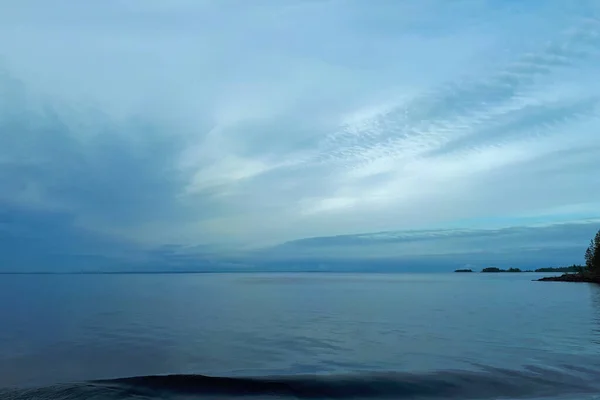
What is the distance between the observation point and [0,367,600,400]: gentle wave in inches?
663

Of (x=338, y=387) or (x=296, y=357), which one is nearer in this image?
(x=338, y=387)

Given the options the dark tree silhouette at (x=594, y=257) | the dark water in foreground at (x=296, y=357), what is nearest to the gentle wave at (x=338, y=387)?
the dark water in foreground at (x=296, y=357)

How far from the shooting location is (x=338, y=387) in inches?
713

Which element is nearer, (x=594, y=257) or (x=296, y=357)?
(x=296, y=357)

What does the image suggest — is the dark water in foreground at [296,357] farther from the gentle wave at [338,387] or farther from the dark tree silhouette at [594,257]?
the dark tree silhouette at [594,257]

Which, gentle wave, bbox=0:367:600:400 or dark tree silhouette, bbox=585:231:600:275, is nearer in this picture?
gentle wave, bbox=0:367:600:400

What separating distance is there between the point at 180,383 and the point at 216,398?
2364 mm

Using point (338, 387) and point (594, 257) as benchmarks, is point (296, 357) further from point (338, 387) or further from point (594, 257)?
point (594, 257)

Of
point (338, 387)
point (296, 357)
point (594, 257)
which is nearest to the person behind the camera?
point (338, 387)

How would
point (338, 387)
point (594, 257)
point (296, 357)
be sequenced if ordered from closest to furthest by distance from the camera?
1. point (338, 387)
2. point (296, 357)
3. point (594, 257)

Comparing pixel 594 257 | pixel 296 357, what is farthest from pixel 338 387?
pixel 594 257

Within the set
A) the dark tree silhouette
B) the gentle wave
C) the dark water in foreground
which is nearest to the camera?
the gentle wave

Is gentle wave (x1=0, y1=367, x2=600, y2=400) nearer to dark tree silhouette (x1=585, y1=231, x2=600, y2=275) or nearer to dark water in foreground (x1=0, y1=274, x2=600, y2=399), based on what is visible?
dark water in foreground (x1=0, y1=274, x2=600, y2=399)

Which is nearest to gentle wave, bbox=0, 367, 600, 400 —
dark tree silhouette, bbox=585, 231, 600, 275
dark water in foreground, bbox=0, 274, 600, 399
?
dark water in foreground, bbox=0, 274, 600, 399
